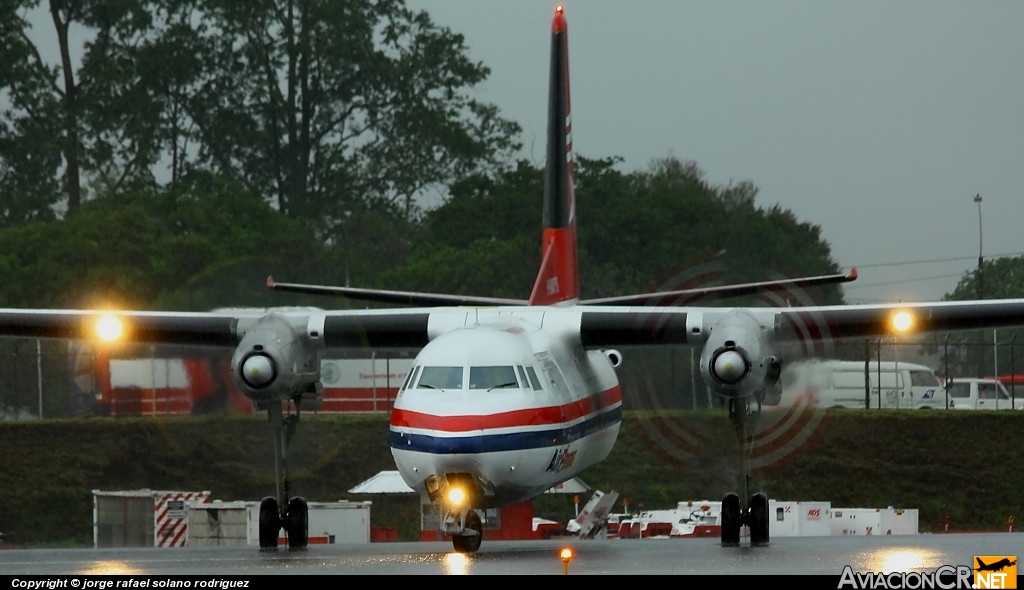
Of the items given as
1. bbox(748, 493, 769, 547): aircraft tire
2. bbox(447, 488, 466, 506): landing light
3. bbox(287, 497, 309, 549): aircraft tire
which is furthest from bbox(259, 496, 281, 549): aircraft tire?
bbox(748, 493, 769, 547): aircraft tire

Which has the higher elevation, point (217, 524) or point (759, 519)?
point (759, 519)

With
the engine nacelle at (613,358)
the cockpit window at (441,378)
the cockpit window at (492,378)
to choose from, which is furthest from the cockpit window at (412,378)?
the engine nacelle at (613,358)

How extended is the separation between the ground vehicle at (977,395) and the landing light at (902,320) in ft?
81.2

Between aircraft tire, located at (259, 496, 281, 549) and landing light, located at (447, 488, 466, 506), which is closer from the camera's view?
landing light, located at (447, 488, 466, 506)

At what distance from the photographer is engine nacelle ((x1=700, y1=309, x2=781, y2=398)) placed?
2081 centimetres

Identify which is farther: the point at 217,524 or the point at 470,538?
the point at 217,524

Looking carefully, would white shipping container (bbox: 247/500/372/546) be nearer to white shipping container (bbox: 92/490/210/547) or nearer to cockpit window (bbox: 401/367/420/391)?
white shipping container (bbox: 92/490/210/547)

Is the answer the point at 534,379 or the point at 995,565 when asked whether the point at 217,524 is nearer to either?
the point at 534,379

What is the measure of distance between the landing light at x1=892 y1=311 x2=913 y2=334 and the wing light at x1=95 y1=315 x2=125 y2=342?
1092 cm

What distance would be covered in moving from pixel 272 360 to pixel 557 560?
199 inches

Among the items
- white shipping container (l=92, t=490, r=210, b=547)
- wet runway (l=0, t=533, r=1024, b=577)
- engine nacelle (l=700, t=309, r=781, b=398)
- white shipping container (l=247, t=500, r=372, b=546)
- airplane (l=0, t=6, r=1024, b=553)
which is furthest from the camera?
white shipping container (l=92, t=490, r=210, b=547)

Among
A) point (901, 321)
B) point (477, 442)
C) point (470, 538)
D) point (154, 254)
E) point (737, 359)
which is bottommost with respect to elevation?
point (470, 538)

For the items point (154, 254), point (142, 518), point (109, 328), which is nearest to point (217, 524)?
point (142, 518)

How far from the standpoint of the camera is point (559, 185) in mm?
27047
